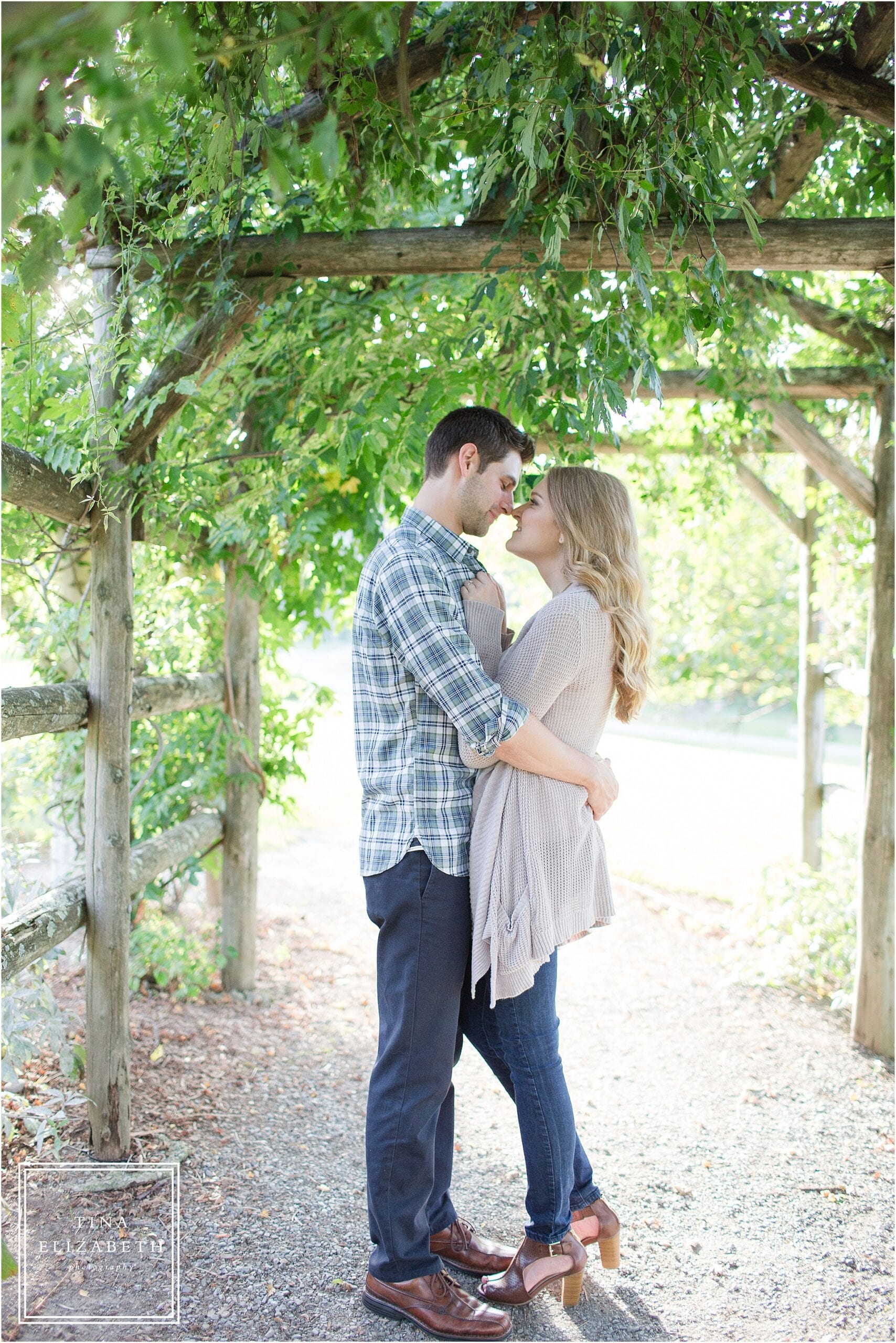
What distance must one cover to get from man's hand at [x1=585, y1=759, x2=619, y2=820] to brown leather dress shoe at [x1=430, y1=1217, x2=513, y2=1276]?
106cm

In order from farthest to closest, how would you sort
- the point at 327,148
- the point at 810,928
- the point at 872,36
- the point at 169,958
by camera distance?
the point at 810,928, the point at 169,958, the point at 872,36, the point at 327,148

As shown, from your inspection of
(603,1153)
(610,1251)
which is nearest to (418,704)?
(610,1251)

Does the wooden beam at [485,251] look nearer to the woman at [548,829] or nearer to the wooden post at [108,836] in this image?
the wooden post at [108,836]

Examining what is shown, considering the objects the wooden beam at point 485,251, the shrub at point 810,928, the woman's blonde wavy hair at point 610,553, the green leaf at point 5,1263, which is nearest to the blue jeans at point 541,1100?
the woman's blonde wavy hair at point 610,553

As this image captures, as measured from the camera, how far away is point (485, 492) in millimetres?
2152

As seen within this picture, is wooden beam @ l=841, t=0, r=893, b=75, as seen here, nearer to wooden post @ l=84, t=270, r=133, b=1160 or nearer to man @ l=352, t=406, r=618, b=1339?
man @ l=352, t=406, r=618, b=1339

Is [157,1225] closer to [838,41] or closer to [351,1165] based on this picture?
[351,1165]

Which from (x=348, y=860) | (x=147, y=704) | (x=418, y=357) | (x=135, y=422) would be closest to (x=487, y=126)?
(x=418, y=357)

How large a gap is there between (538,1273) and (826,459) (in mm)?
3427

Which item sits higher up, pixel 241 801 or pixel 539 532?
pixel 539 532

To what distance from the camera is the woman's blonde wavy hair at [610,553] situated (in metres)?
2.11

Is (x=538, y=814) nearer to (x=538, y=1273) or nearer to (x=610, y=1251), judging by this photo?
(x=538, y=1273)

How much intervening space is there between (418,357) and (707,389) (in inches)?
69.3

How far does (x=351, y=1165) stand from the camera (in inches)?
110
